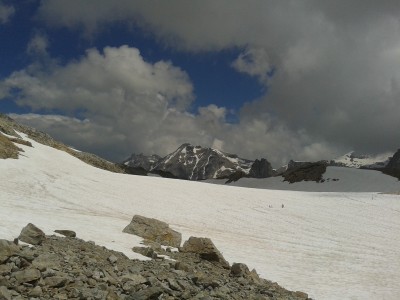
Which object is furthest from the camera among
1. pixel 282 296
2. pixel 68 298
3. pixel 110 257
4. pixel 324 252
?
pixel 324 252

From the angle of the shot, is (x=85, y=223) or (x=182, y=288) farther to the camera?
(x=85, y=223)

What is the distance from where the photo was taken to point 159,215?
33469 mm

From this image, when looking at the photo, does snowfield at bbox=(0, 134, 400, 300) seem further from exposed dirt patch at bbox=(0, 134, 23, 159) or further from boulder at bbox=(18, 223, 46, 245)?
exposed dirt patch at bbox=(0, 134, 23, 159)

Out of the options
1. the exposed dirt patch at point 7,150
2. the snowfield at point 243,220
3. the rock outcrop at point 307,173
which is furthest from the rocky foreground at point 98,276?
the rock outcrop at point 307,173

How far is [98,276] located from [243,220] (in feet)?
82.8

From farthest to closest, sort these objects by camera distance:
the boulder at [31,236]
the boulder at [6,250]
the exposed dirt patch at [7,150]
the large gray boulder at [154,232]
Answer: the exposed dirt patch at [7,150] → the large gray boulder at [154,232] → the boulder at [31,236] → the boulder at [6,250]

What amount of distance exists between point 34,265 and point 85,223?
38.5 ft

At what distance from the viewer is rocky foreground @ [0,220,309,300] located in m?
10.1

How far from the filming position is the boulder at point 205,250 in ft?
60.6

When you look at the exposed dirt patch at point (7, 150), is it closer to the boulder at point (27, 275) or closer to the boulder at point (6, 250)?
the boulder at point (6, 250)

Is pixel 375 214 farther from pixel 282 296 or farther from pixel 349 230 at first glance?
pixel 282 296

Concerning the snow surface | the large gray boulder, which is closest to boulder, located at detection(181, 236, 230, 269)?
the large gray boulder

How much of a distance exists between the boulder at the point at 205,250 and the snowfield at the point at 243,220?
2.78m

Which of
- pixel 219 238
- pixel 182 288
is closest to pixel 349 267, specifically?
pixel 219 238
